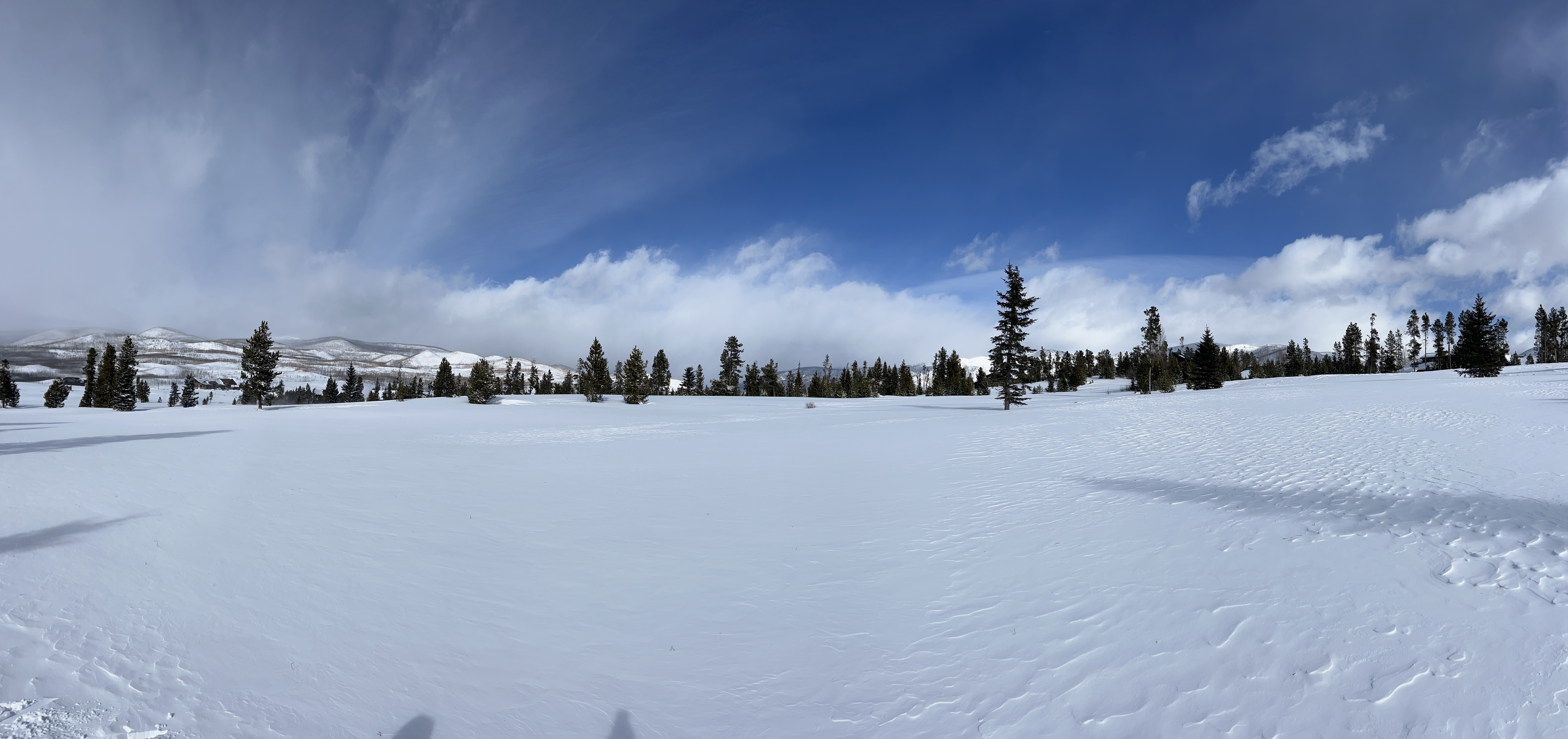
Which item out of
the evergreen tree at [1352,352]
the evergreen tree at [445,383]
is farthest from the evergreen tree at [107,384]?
the evergreen tree at [1352,352]

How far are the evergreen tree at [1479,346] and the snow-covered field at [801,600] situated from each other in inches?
2582

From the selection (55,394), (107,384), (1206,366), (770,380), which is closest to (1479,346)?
(1206,366)

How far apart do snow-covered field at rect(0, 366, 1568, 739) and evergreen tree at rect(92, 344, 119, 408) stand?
239 ft

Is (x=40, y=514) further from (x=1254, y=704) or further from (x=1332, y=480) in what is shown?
(x=1332, y=480)

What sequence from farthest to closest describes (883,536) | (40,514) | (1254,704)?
(883,536) → (40,514) → (1254,704)

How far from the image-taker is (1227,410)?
1205 inches

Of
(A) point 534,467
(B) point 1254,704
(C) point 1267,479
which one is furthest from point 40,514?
(C) point 1267,479

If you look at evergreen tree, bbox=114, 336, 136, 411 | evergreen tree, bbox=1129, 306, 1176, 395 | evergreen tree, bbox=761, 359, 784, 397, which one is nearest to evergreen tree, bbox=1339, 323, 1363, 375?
evergreen tree, bbox=1129, 306, 1176, 395

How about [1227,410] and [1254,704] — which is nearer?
[1254,704]

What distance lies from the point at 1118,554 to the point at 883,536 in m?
3.79

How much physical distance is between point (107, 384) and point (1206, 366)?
13341cm

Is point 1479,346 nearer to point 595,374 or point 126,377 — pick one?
point 595,374

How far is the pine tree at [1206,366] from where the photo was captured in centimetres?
7675

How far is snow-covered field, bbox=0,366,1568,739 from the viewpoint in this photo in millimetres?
5004
